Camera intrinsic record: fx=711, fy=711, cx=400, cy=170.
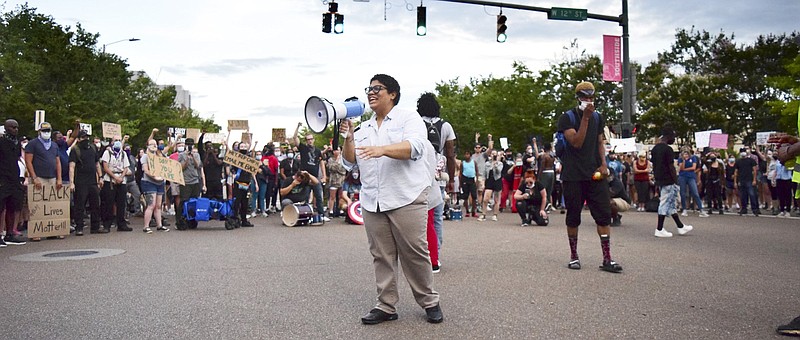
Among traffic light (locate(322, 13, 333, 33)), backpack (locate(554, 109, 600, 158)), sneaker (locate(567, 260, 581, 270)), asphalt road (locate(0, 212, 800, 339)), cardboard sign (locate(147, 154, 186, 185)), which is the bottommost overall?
asphalt road (locate(0, 212, 800, 339))

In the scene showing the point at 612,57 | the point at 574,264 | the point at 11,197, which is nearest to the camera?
the point at 574,264

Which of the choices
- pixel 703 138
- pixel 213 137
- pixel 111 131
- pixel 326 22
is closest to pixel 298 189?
pixel 326 22

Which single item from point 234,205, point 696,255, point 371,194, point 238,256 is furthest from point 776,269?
point 234,205

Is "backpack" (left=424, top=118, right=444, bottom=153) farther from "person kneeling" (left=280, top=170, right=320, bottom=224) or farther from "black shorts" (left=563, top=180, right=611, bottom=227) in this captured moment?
"person kneeling" (left=280, top=170, right=320, bottom=224)

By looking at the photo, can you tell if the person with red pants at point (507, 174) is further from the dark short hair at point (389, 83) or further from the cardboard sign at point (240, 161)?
the dark short hair at point (389, 83)

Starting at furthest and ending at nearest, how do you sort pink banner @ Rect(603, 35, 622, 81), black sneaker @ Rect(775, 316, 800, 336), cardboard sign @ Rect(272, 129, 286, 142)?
cardboard sign @ Rect(272, 129, 286, 142), pink banner @ Rect(603, 35, 622, 81), black sneaker @ Rect(775, 316, 800, 336)

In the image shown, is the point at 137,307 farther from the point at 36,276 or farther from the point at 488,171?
the point at 488,171

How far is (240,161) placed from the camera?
14.6 meters

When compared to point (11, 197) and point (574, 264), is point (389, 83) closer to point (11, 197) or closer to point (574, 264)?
point (574, 264)

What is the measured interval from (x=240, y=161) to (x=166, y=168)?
1477mm

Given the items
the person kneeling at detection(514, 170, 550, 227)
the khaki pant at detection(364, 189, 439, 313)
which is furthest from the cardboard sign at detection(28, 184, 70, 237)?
the khaki pant at detection(364, 189, 439, 313)

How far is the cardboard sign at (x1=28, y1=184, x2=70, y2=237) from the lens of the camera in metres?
12.2

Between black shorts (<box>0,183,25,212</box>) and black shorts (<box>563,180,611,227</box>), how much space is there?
891 centimetres

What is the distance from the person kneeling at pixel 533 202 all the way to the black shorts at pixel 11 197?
9.33m
